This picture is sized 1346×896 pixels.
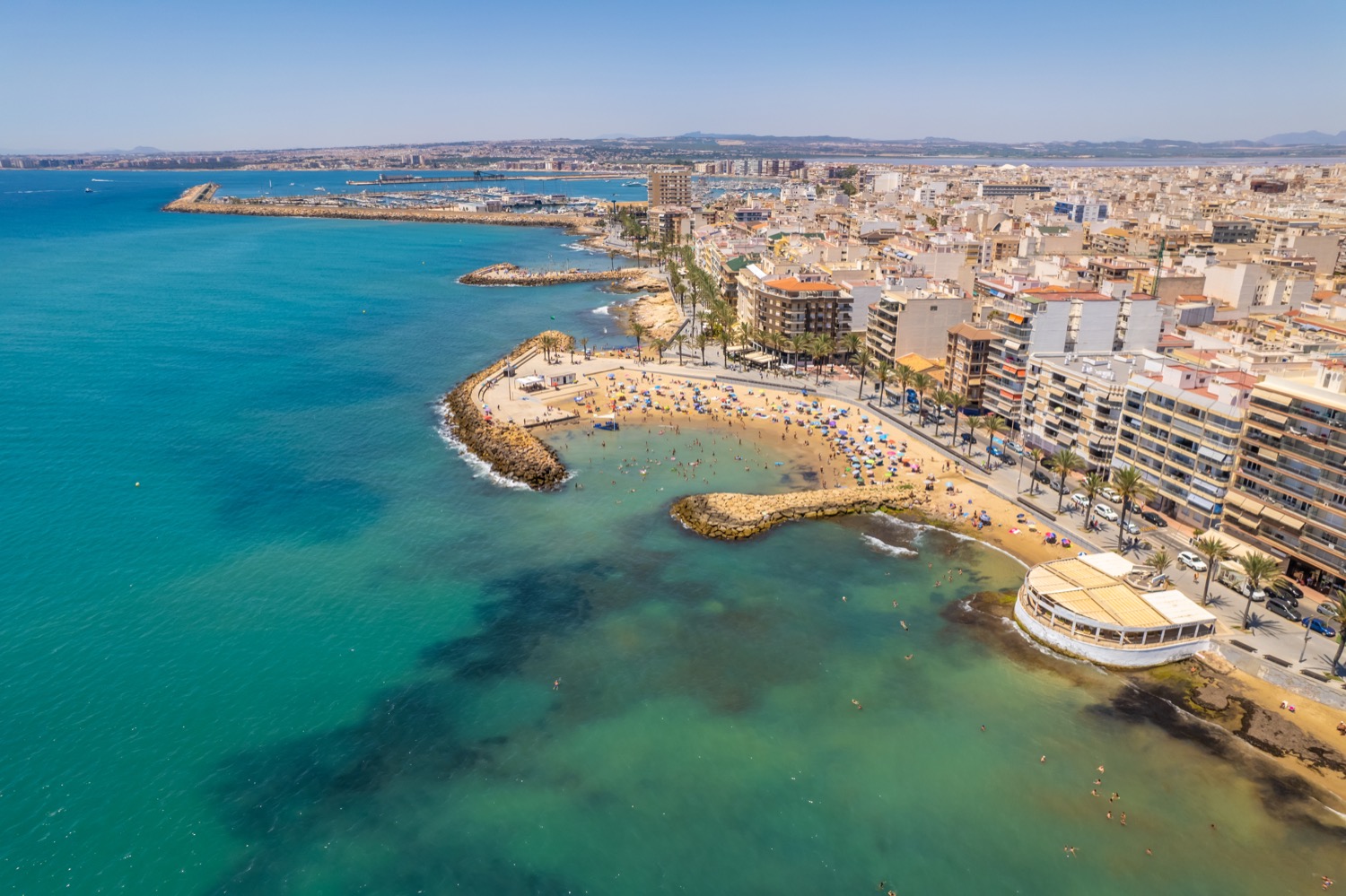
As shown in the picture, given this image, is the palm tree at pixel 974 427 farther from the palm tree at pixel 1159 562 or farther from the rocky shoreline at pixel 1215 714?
the rocky shoreline at pixel 1215 714

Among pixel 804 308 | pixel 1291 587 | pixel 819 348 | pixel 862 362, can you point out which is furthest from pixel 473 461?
pixel 1291 587

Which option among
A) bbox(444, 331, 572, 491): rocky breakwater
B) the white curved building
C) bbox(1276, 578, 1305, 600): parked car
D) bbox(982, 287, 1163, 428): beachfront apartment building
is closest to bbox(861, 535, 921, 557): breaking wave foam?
the white curved building

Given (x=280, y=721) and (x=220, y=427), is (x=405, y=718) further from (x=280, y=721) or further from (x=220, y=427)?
(x=220, y=427)

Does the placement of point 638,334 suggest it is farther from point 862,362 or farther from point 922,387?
point 922,387

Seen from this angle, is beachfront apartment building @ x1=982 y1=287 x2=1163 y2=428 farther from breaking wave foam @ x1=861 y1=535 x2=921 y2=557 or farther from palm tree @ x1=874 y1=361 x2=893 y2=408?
breaking wave foam @ x1=861 y1=535 x2=921 y2=557

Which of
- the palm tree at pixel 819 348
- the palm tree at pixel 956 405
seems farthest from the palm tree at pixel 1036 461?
the palm tree at pixel 819 348

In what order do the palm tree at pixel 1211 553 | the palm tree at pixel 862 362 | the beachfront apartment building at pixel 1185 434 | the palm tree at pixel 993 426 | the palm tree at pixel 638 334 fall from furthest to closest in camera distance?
the palm tree at pixel 638 334 < the palm tree at pixel 862 362 < the palm tree at pixel 993 426 < the beachfront apartment building at pixel 1185 434 < the palm tree at pixel 1211 553
